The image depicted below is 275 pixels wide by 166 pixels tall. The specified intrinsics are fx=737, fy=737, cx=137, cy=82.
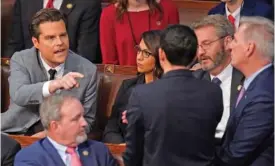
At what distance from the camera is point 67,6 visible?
412 centimetres

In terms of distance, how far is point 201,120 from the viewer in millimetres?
2545

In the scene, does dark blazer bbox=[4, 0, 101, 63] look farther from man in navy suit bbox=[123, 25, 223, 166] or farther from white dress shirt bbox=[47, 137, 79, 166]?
man in navy suit bbox=[123, 25, 223, 166]

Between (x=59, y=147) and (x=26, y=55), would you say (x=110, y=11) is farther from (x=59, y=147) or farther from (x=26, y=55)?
(x=59, y=147)

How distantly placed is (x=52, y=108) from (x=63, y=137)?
0.40ft

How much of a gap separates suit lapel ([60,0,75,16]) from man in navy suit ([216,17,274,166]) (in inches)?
62.7

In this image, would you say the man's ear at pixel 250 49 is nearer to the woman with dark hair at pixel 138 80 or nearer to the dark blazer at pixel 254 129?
the dark blazer at pixel 254 129

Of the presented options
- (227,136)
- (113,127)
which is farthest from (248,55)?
(113,127)

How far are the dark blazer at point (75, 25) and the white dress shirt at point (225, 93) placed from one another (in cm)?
108

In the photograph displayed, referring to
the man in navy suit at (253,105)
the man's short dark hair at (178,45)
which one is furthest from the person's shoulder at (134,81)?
the man's short dark hair at (178,45)

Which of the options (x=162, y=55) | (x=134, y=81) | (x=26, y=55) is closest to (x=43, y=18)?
(x=26, y=55)

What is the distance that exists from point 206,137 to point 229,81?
0.64 m

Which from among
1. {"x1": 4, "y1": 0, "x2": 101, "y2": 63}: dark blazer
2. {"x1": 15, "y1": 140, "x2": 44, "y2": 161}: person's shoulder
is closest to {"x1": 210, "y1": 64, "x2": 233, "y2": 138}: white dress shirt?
{"x1": 15, "y1": 140, "x2": 44, "y2": 161}: person's shoulder

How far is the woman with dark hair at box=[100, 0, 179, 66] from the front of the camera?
3955mm

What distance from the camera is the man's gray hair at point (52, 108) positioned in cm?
288
